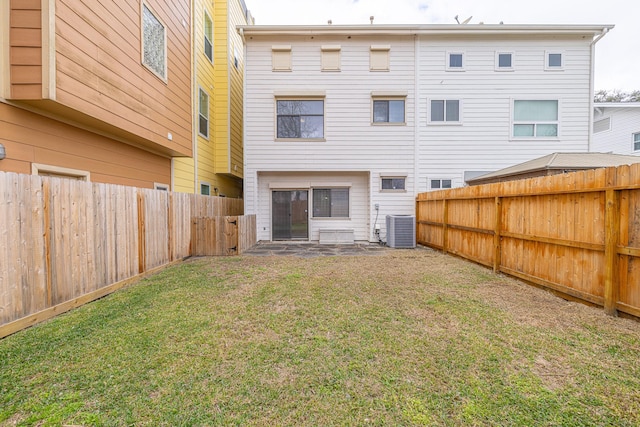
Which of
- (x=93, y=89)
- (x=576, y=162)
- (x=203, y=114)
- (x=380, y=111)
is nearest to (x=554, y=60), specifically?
(x=576, y=162)

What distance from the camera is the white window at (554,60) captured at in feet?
32.8

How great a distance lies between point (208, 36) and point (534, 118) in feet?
40.7

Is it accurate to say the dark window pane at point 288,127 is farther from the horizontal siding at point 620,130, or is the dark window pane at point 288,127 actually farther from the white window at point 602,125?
the white window at point 602,125

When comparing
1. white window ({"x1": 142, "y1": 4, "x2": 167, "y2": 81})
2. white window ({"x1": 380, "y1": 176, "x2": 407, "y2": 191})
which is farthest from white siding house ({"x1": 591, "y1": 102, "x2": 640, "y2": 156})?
white window ({"x1": 142, "y1": 4, "x2": 167, "y2": 81})

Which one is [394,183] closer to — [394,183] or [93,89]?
[394,183]

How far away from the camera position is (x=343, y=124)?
10.1 m

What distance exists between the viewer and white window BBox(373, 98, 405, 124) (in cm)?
1018

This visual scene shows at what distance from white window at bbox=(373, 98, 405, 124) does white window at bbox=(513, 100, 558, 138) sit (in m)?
4.27

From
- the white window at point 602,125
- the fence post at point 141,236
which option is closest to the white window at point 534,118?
the white window at point 602,125

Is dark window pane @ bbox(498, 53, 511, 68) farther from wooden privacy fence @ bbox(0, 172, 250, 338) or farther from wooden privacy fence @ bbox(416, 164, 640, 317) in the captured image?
wooden privacy fence @ bbox(0, 172, 250, 338)

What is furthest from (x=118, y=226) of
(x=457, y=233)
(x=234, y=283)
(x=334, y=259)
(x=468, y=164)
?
(x=468, y=164)

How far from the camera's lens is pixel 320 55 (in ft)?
32.9

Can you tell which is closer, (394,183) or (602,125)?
(394,183)

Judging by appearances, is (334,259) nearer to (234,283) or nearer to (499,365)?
(234,283)
